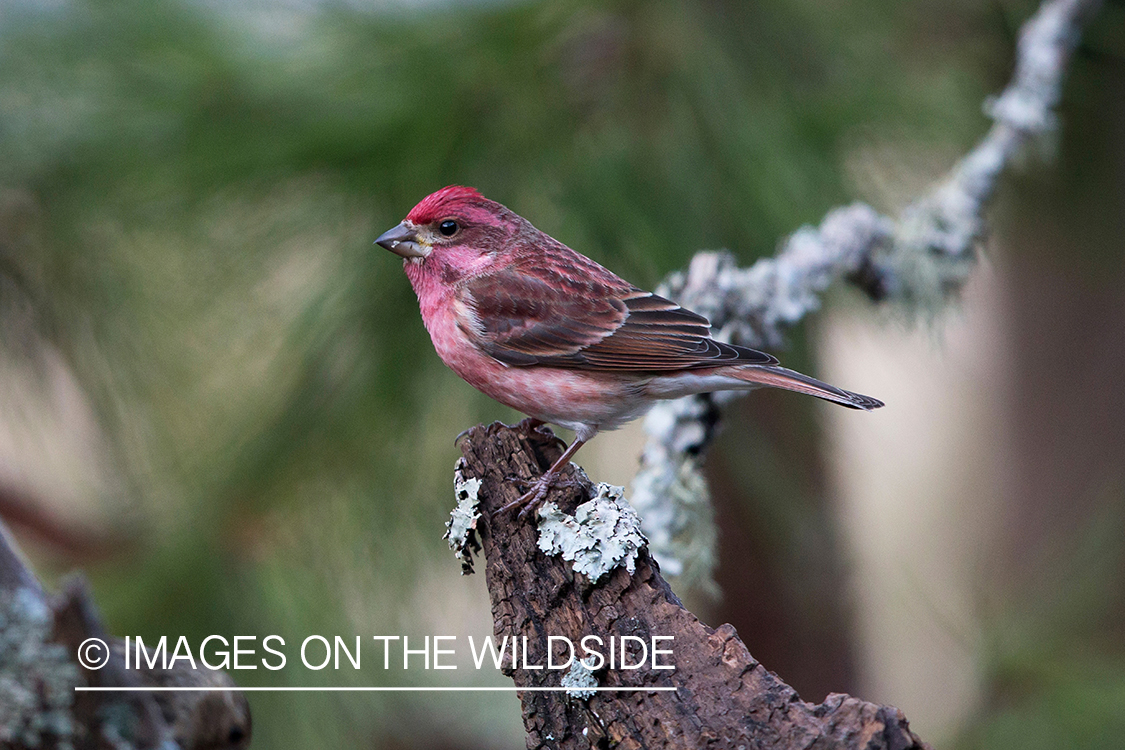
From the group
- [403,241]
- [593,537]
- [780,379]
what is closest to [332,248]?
[403,241]

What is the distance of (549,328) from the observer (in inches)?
97.3

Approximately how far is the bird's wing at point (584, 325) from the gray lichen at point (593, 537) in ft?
2.57

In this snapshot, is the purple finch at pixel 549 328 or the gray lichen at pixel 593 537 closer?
the gray lichen at pixel 593 537

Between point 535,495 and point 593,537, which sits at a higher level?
point 535,495

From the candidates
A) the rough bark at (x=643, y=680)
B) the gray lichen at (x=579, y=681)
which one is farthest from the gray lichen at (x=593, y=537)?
the gray lichen at (x=579, y=681)

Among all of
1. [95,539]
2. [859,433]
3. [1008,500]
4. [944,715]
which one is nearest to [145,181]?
[95,539]

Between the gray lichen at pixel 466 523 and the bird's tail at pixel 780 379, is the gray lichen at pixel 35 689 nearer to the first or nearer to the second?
the gray lichen at pixel 466 523

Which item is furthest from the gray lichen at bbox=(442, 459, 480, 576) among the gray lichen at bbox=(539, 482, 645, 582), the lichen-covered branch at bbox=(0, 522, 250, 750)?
the lichen-covered branch at bbox=(0, 522, 250, 750)

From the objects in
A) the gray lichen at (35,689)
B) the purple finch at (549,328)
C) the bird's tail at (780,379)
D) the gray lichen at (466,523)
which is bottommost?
the gray lichen at (35,689)

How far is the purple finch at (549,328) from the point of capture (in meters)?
2.34

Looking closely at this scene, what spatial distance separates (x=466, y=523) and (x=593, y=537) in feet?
1.05

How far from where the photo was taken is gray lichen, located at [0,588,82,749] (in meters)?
1.15

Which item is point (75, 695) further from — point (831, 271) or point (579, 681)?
point (831, 271)

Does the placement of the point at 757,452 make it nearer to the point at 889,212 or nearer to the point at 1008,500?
the point at 889,212
